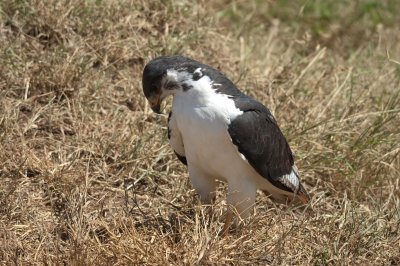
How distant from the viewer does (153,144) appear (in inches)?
206

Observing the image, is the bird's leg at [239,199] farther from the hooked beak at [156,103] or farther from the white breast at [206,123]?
the hooked beak at [156,103]

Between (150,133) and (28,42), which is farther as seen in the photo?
(28,42)

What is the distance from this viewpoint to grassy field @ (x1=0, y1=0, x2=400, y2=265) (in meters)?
4.19

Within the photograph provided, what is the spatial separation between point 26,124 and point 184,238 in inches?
59.1

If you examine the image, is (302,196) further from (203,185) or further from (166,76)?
(166,76)

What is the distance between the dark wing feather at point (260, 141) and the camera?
4.19 metres

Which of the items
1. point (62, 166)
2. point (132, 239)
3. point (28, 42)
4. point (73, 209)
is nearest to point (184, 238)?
point (132, 239)

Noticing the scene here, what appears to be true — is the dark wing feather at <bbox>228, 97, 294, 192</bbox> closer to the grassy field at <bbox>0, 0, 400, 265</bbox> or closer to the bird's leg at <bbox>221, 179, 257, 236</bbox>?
the bird's leg at <bbox>221, 179, 257, 236</bbox>

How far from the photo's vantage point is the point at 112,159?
5.16 meters

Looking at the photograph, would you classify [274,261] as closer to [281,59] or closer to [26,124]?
[26,124]

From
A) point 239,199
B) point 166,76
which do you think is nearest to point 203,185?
point 239,199

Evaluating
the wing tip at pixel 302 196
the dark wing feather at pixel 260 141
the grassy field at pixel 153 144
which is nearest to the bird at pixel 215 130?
the dark wing feather at pixel 260 141

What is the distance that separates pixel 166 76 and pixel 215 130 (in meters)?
0.35

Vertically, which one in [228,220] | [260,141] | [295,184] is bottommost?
[228,220]
